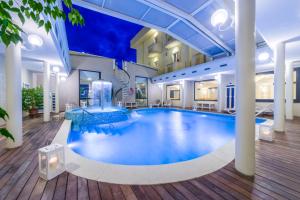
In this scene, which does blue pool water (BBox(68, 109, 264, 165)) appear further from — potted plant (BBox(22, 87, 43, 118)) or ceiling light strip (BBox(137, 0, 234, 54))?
ceiling light strip (BBox(137, 0, 234, 54))

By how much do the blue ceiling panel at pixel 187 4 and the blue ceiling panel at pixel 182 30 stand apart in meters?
1.00

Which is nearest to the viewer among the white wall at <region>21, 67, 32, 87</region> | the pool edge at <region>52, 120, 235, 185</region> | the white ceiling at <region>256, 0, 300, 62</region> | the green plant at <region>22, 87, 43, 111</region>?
the pool edge at <region>52, 120, 235, 185</region>

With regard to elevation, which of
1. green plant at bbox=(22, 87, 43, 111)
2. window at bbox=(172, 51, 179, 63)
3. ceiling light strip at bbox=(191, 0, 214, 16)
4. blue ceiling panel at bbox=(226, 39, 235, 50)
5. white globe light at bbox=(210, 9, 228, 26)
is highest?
window at bbox=(172, 51, 179, 63)

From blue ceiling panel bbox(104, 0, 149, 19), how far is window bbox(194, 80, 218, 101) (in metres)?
8.43

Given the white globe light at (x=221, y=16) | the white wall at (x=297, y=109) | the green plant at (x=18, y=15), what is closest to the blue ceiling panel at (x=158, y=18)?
the white globe light at (x=221, y=16)

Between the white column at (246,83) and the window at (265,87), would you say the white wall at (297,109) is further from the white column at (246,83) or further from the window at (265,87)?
the white column at (246,83)

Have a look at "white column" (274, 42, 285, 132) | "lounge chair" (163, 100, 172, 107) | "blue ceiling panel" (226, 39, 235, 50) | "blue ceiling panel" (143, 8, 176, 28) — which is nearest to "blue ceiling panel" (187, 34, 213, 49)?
"blue ceiling panel" (226, 39, 235, 50)

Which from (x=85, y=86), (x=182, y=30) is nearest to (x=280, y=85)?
(x=182, y=30)

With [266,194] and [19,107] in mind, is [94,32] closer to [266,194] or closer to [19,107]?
[19,107]

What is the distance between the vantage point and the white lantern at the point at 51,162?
1929 mm

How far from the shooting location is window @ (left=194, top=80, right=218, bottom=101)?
38.8 feet

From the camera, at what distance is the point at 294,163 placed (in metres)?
2.34

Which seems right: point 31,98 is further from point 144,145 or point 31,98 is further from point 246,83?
point 246,83

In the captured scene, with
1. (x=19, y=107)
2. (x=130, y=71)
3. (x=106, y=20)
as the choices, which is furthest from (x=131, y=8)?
(x=130, y=71)
